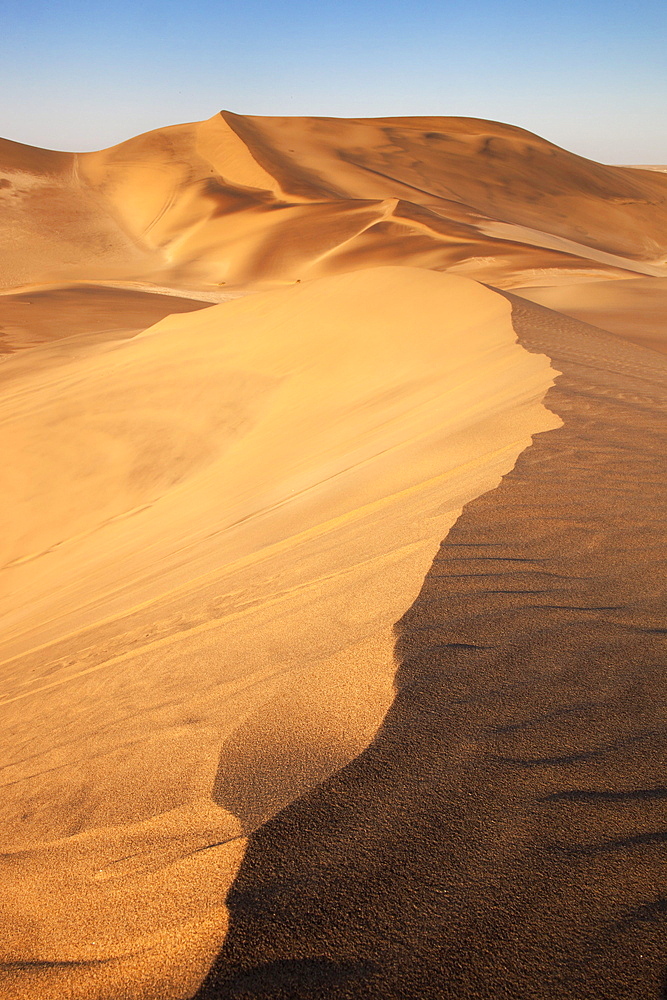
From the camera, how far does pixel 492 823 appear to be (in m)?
1.77

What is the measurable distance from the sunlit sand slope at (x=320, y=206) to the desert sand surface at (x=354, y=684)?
607 inches

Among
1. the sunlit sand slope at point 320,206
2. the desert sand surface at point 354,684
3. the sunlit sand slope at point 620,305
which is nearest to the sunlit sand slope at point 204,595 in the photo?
the desert sand surface at point 354,684

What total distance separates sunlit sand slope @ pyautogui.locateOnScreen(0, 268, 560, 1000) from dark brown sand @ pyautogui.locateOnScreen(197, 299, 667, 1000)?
0.34ft

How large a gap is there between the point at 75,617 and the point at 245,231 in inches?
1272

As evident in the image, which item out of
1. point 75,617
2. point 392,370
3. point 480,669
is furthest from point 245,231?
point 480,669

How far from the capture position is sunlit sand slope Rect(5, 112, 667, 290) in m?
28.8

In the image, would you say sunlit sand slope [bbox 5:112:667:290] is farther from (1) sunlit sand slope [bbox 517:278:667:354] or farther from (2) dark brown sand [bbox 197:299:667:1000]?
(2) dark brown sand [bbox 197:299:667:1000]

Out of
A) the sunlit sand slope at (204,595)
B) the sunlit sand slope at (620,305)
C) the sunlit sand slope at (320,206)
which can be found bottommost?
the sunlit sand slope at (204,595)

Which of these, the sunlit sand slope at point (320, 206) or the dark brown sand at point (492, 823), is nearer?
the dark brown sand at point (492, 823)

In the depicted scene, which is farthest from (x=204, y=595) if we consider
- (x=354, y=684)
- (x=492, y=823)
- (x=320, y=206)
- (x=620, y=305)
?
(x=320, y=206)

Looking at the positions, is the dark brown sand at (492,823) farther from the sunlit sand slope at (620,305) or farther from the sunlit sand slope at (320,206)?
the sunlit sand slope at (320,206)

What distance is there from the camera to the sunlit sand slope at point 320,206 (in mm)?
28797

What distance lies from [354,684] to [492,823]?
0.70 meters

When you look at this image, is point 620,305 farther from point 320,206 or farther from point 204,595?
point 320,206
